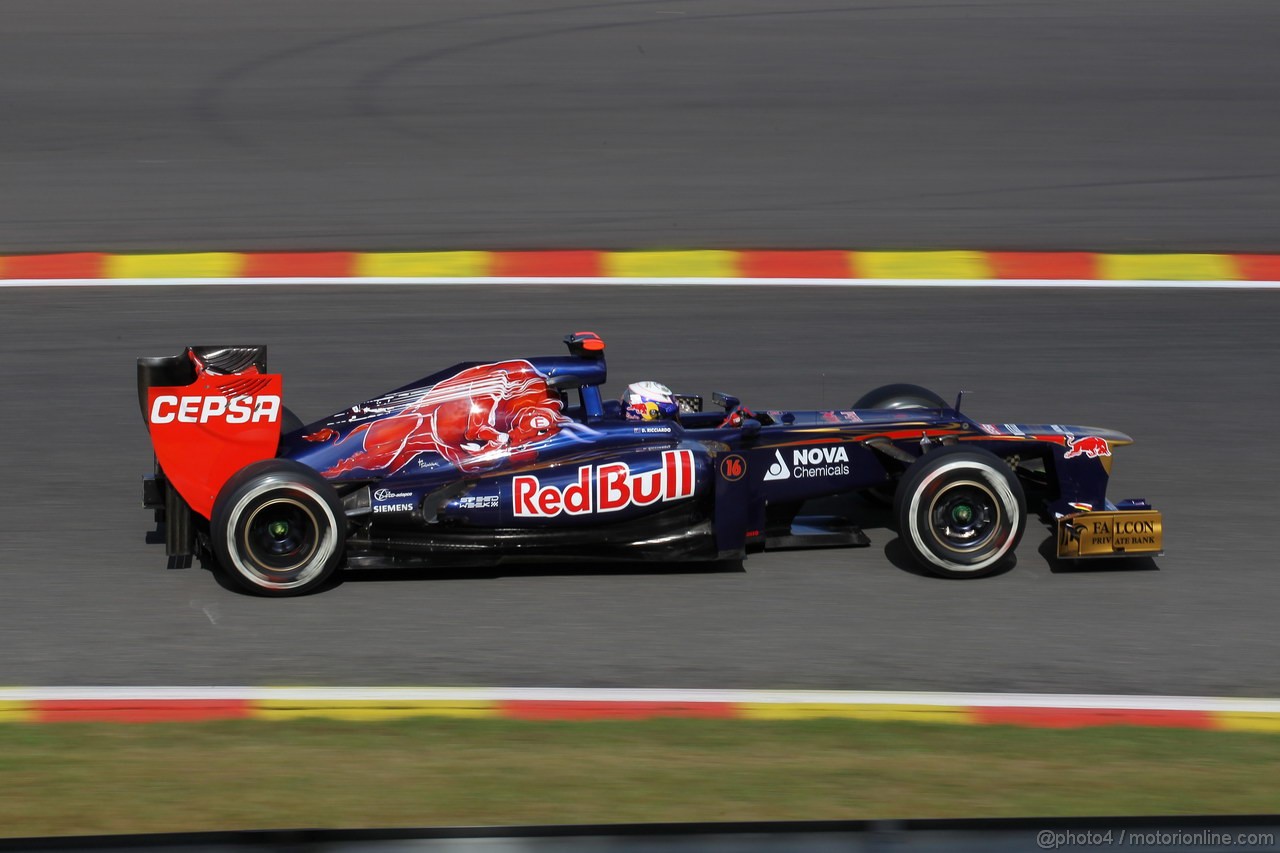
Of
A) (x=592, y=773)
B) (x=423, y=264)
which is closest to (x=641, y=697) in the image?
(x=592, y=773)

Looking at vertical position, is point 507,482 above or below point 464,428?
below

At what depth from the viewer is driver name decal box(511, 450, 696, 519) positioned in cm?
769

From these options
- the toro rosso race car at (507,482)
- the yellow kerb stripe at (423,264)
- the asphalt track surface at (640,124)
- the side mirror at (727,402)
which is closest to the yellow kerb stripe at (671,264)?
the asphalt track surface at (640,124)

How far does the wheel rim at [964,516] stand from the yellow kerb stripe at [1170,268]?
527 cm

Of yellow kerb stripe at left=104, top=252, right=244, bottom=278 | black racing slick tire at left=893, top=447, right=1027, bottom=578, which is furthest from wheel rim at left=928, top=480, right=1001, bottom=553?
yellow kerb stripe at left=104, top=252, right=244, bottom=278

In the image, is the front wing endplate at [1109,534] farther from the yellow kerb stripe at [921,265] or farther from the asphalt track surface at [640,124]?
the asphalt track surface at [640,124]

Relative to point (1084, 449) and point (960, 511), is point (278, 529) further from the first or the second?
point (1084, 449)

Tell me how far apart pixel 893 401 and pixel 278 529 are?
339cm

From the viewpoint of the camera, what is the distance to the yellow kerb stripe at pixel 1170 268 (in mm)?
12453

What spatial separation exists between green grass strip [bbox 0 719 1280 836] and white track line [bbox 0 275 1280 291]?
627cm

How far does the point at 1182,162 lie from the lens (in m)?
15.2

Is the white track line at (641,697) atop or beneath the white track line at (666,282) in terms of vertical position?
beneath

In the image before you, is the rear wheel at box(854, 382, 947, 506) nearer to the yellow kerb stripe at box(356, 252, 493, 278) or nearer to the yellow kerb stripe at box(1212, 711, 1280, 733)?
the yellow kerb stripe at box(1212, 711, 1280, 733)

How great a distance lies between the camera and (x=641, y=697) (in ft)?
21.8
